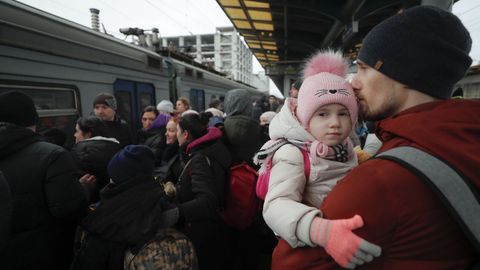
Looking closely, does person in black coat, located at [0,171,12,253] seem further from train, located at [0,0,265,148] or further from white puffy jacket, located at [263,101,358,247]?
train, located at [0,0,265,148]

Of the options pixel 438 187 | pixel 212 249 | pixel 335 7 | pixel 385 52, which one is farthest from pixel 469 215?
pixel 335 7

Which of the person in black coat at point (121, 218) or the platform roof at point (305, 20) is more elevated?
the platform roof at point (305, 20)

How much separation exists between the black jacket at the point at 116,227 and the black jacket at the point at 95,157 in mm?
1070

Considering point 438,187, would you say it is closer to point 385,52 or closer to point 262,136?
point 385,52

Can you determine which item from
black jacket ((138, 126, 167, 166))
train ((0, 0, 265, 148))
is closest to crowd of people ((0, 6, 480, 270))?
black jacket ((138, 126, 167, 166))

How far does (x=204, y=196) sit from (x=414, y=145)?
4.88ft

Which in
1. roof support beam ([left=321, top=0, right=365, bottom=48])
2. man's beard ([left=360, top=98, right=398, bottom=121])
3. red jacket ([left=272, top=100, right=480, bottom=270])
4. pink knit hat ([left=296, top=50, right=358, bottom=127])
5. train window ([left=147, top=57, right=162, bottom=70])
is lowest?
red jacket ([left=272, top=100, right=480, bottom=270])

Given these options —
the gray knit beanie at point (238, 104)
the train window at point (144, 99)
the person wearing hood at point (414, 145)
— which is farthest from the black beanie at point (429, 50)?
the train window at point (144, 99)

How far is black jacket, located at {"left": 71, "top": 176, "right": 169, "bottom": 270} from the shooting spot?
153cm

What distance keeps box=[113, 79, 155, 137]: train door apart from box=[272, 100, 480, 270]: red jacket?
4.69 meters

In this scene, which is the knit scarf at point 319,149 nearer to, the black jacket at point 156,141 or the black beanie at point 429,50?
the black beanie at point 429,50

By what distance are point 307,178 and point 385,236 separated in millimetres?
508

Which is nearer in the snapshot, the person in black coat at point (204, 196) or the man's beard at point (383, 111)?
the man's beard at point (383, 111)

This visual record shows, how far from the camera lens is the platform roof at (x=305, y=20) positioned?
6.15 meters
